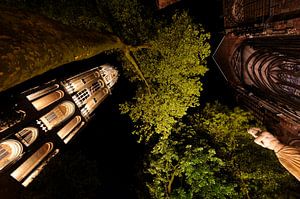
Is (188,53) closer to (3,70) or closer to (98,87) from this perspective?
(3,70)

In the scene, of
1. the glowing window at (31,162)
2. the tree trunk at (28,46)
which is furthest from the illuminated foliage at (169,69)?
the glowing window at (31,162)

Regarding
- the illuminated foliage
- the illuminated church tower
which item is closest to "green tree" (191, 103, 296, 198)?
the illuminated foliage

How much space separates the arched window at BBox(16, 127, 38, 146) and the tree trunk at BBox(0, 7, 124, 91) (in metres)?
22.2

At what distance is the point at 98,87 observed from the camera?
145ft

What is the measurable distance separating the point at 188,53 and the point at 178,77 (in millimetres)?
1509

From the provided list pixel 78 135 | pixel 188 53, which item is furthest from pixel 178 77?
pixel 78 135

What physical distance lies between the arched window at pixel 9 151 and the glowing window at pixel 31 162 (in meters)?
1.22

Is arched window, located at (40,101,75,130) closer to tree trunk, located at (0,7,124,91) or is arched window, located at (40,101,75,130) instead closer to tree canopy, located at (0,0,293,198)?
tree canopy, located at (0,0,293,198)

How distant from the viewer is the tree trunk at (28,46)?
3.14 meters

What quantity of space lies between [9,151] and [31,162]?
3503 millimetres

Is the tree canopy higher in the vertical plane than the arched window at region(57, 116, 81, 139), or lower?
higher

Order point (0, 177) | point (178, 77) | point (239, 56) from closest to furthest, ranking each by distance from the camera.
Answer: point (178, 77) → point (239, 56) → point (0, 177)

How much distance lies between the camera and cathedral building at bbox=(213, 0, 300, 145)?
11.7 metres

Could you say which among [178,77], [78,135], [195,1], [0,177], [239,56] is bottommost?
[78,135]
